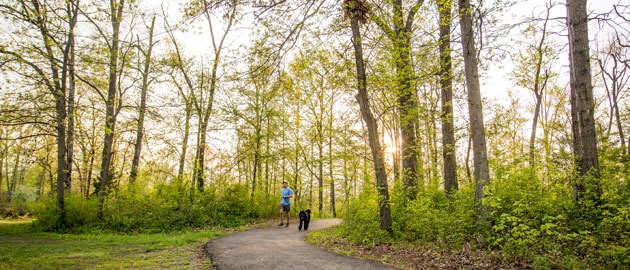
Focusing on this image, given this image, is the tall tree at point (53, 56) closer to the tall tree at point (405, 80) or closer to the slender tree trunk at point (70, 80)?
the slender tree trunk at point (70, 80)

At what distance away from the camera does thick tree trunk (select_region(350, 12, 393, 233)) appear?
295 inches

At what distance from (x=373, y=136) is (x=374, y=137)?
4cm

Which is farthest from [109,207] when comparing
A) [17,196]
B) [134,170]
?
[17,196]

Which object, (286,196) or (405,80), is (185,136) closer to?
(286,196)

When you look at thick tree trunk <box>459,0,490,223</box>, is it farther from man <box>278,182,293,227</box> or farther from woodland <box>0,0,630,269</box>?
man <box>278,182,293,227</box>

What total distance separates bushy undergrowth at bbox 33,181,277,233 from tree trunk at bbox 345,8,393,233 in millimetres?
7904

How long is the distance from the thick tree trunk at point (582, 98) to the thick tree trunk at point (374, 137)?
153 inches

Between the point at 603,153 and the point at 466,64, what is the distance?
137 inches

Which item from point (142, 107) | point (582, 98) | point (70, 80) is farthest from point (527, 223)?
point (70, 80)

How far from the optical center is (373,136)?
779 cm

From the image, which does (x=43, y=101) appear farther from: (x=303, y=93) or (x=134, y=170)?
(x=303, y=93)

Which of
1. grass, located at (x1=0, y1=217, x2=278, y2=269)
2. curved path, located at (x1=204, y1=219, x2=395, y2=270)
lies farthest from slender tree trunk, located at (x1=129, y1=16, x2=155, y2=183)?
curved path, located at (x1=204, y1=219, x2=395, y2=270)

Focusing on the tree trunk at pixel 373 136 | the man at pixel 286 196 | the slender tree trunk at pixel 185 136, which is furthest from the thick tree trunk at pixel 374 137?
the slender tree trunk at pixel 185 136

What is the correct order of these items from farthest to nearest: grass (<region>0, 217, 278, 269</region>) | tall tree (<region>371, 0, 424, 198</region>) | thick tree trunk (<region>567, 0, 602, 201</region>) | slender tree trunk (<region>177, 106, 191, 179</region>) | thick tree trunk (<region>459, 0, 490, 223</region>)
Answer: slender tree trunk (<region>177, 106, 191, 179</region>)
tall tree (<region>371, 0, 424, 198</region>)
thick tree trunk (<region>459, 0, 490, 223</region>)
thick tree trunk (<region>567, 0, 602, 201</region>)
grass (<region>0, 217, 278, 269</region>)
